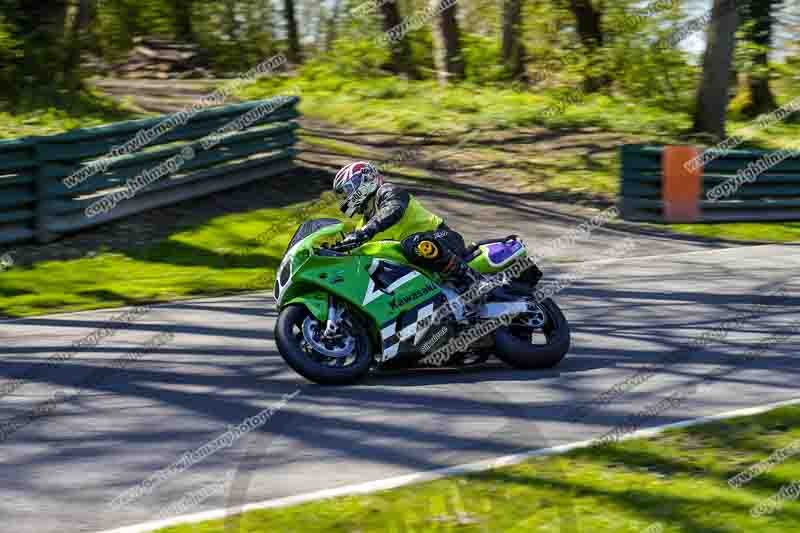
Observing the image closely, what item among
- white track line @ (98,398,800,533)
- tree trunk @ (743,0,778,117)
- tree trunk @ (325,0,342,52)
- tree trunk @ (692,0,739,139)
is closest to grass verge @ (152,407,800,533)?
white track line @ (98,398,800,533)

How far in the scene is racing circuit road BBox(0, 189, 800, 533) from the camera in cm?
672

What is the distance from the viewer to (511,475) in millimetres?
6637

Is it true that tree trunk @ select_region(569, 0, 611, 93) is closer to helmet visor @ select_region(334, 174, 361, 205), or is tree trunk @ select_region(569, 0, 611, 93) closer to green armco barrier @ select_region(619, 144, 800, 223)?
green armco barrier @ select_region(619, 144, 800, 223)

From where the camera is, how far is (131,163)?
16375 mm

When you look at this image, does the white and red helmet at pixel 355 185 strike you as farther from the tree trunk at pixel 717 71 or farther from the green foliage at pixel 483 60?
the green foliage at pixel 483 60

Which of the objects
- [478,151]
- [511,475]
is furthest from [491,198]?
[511,475]

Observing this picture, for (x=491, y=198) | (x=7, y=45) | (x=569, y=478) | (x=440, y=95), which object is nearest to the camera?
(x=569, y=478)

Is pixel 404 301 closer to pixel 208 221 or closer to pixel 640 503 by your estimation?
pixel 640 503

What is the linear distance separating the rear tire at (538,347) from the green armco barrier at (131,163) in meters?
7.88

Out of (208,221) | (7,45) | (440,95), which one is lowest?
(440,95)

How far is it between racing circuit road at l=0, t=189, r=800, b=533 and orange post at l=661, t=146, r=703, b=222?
16.1 feet

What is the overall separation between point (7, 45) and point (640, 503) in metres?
18.6

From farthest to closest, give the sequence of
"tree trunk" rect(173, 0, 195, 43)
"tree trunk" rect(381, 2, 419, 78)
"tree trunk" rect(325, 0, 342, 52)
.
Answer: "tree trunk" rect(325, 0, 342, 52) → "tree trunk" rect(173, 0, 195, 43) → "tree trunk" rect(381, 2, 419, 78)

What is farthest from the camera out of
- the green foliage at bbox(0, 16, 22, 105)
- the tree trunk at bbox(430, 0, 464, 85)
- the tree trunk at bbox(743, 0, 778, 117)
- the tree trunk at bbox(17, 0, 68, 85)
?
the tree trunk at bbox(430, 0, 464, 85)
